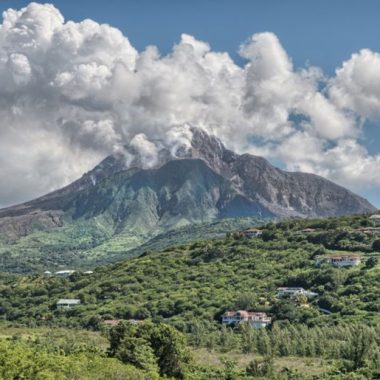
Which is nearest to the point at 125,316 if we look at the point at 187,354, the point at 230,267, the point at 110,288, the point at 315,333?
the point at 110,288

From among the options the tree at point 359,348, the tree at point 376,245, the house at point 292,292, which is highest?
the tree at point 376,245

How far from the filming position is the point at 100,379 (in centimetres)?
6066

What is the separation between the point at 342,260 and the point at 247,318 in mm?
47360

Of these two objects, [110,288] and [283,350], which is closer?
[283,350]

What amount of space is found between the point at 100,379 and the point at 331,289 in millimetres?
110518

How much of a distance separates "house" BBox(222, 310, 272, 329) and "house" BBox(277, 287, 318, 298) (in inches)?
496

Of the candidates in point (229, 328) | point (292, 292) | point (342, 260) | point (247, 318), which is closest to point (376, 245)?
point (342, 260)

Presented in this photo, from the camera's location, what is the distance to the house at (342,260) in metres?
178

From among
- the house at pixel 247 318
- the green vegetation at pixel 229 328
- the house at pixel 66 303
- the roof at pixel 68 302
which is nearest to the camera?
the green vegetation at pixel 229 328

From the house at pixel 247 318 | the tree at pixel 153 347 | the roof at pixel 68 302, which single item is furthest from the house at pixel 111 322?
the tree at pixel 153 347

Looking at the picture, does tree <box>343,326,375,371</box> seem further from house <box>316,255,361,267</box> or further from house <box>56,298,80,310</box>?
house <box>56,298,80,310</box>

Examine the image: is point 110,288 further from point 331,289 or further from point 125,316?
point 331,289

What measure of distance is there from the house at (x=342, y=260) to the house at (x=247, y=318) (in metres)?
38.5

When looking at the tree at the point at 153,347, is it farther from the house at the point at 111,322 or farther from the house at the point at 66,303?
the house at the point at 66,303
